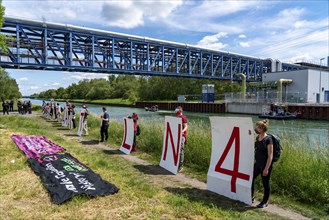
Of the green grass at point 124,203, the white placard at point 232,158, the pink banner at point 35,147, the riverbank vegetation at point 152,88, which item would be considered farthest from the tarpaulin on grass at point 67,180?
the riverbank vegetation at point 152,88

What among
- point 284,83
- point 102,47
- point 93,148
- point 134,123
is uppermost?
point 102,47

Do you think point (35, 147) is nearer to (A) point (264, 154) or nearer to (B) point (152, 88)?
(A) point (264, 154)

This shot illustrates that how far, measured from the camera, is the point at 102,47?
54.3 m

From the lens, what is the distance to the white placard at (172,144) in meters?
8.30

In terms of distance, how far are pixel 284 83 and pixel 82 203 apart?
→ 5946 centimetres

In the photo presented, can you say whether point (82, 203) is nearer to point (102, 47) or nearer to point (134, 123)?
point (134, 123)

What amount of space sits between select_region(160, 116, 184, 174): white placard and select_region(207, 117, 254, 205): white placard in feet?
5.40

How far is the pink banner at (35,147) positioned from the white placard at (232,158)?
5550 mm

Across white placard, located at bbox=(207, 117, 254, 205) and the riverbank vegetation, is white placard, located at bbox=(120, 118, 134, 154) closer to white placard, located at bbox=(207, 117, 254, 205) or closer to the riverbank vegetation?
white placard, located at bbox=(207, 117, 254, 205)

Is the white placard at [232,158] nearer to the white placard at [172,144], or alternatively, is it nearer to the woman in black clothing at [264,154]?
the woman in black clothing at [264,154]

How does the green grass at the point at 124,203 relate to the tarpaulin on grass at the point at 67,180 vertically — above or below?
below

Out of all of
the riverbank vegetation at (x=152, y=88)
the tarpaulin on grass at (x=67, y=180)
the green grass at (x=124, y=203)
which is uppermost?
the riverbank vegetation at (x=152, y=88)

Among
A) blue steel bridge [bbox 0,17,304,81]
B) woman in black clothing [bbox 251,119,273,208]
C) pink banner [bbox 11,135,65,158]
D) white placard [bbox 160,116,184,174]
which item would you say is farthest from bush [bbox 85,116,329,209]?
blue steel bridge [bbox 0,17,304,81]

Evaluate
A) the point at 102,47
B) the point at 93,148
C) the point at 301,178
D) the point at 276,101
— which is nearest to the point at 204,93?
the point at 276,101
